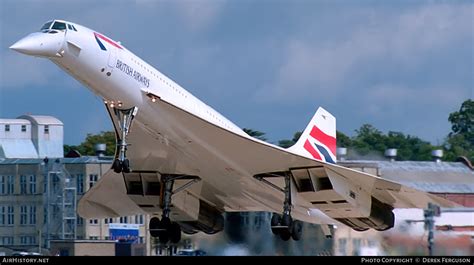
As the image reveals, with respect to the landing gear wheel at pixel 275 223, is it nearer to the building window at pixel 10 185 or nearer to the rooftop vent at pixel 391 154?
the rooftop vent at pixel 391 154

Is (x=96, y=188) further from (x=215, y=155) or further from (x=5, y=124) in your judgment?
(x=5, y=124)

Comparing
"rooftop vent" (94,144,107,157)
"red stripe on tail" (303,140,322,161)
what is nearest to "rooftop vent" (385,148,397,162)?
"red stripe on tail" (303,140,322,161)

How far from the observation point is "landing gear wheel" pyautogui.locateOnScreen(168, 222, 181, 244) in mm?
22062

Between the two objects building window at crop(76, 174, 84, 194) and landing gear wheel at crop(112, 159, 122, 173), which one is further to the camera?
building window at crop(76, 174, 84, 194)

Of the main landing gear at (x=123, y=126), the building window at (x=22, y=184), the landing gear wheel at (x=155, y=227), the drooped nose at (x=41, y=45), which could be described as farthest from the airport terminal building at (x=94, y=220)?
the drooped nose at (x=41, y=45)

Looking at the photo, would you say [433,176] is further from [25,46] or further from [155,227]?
[25,46]

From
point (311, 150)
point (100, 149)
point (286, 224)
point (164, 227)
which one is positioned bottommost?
point (286, 224)

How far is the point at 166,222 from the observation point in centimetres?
2192

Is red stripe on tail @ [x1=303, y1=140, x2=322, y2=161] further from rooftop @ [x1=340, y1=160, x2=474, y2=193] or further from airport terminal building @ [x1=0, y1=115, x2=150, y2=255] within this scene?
airport terminal building @ [x1=0, y1=115, x2=150, y2=255]

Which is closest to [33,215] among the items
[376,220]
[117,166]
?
[376,220]

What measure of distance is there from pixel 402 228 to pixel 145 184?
16.3 feet

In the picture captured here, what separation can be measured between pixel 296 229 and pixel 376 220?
1.57 metres

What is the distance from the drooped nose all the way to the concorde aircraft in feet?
0.05

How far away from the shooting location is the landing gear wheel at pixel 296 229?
2101 centimetres
